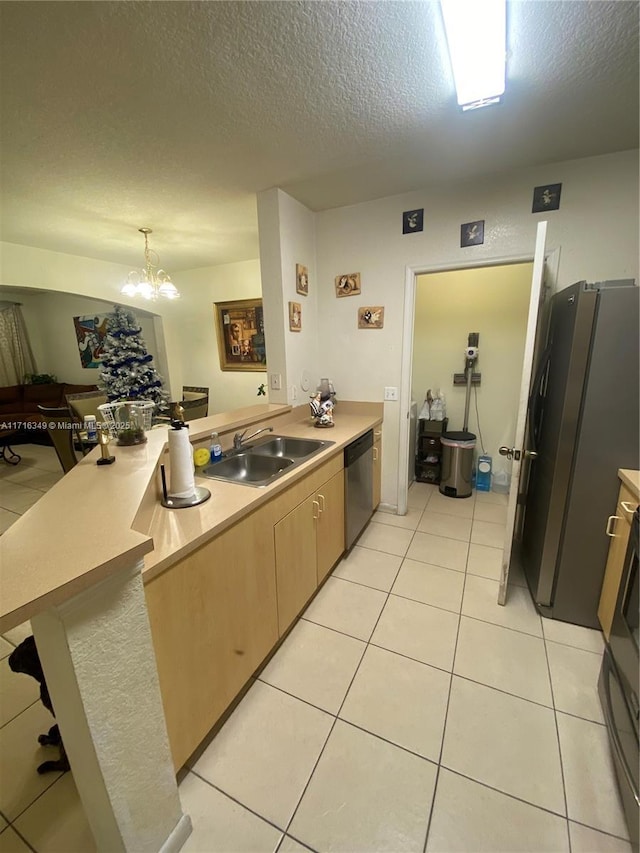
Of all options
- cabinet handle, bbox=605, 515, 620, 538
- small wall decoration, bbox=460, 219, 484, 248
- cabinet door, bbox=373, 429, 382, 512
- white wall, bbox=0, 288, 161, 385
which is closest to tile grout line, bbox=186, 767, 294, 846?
cabinet handle, bbox=605, 515, 620, 538

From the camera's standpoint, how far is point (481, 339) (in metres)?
3.24

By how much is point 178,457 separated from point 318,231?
2.29m

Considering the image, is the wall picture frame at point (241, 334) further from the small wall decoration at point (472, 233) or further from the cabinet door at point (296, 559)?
the cabinet door at point (296, 559)

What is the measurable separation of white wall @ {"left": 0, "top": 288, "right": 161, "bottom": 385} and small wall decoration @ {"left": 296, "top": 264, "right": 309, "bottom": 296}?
470 cm

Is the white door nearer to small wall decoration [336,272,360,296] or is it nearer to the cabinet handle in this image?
the cabinet handle

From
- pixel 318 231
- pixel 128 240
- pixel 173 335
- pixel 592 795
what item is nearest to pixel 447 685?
pixel 592 795

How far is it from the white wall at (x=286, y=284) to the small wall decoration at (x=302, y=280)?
34mm

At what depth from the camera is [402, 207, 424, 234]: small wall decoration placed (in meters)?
2.35

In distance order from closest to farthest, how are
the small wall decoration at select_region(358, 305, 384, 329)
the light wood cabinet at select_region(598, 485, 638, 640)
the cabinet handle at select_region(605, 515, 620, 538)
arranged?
the light wood cabinet at select_region(598, 485, 638, 640) < the cabinet handle at select_region(605, 515, 620, 538) < the small wall decoration at select_region(358, 305, 384, 329)

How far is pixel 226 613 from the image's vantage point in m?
1.20

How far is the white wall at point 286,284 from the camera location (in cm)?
230

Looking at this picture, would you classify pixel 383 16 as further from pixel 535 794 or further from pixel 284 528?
pixel 535 794

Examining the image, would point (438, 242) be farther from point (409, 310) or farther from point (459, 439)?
point (459, 439)

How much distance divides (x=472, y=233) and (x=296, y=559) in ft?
7.76
